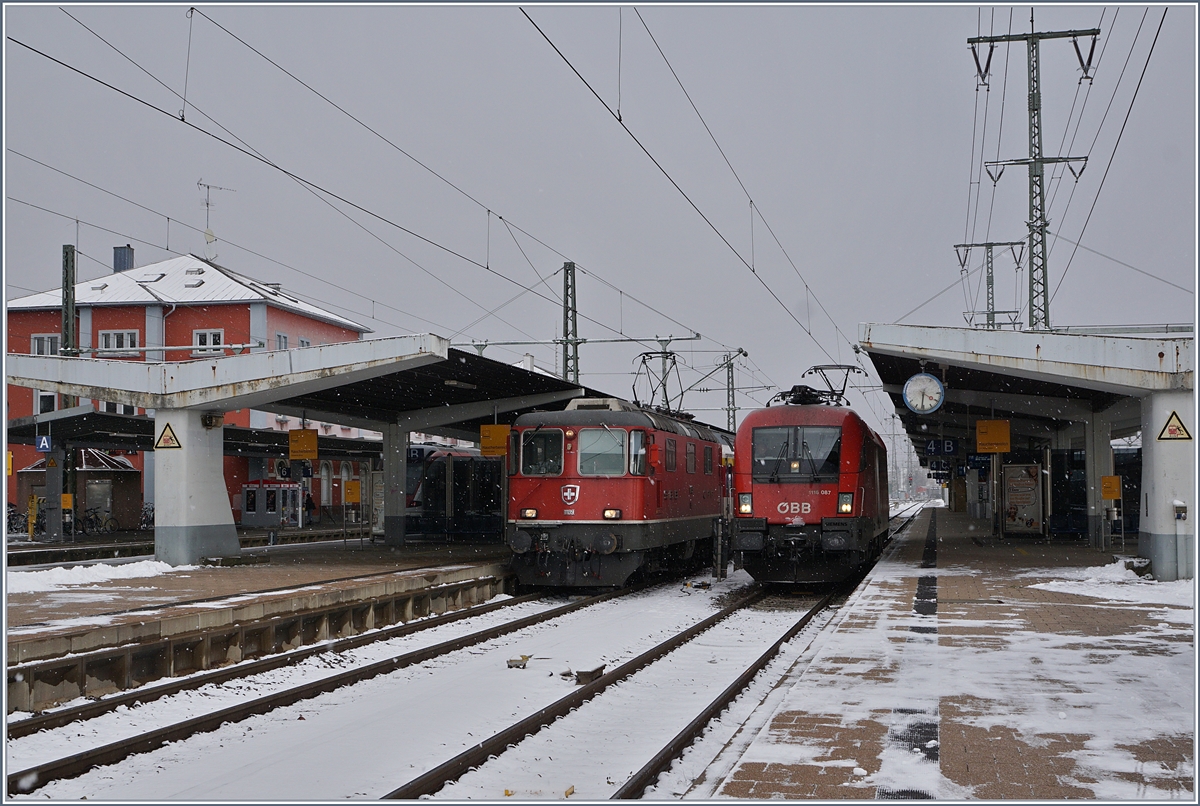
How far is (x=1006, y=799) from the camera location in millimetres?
→ 5844

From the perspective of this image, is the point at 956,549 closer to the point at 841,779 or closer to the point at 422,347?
the point at 422,347

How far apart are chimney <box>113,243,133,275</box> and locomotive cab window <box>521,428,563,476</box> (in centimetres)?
4076

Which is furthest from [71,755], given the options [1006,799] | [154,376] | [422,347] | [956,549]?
[956,549]

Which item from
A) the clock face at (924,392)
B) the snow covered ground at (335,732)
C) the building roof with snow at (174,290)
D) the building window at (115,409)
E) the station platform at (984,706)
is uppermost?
the building roof with snow at (174,290)

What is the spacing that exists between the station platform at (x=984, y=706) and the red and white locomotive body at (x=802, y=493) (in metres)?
2.41

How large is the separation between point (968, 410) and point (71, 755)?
27.0 meters

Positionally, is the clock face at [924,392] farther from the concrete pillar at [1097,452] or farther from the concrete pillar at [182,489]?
the concrete pillar at [182,489]

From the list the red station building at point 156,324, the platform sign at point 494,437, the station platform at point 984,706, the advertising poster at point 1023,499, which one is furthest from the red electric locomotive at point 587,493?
the red station building at point 156,324

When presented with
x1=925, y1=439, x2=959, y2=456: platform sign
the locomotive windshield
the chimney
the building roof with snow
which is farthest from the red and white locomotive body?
the chimney

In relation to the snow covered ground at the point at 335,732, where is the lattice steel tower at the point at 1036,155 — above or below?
above

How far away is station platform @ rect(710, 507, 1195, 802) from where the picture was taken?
20.4 ft

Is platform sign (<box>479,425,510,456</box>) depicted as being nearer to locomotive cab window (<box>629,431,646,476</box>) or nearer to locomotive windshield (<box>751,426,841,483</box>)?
locomotive cab window (<box>629,431,646,476</box>)

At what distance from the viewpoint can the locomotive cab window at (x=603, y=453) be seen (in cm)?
1731

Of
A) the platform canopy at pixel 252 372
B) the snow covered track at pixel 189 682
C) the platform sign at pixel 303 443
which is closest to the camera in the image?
the snow covered track at pixel 189 682
